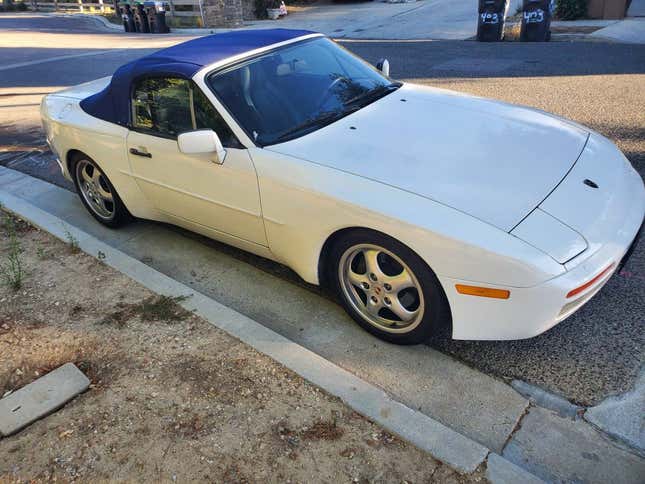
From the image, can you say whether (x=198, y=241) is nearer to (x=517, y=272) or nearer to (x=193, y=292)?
(x=193, y=292)

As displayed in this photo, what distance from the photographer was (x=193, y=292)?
350 centimetres

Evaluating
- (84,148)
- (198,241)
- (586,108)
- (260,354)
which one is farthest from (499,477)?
(586,108)

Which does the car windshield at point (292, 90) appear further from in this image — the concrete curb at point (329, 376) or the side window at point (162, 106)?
the concrete curb at point (329, 376)

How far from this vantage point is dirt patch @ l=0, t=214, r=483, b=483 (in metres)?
2.29

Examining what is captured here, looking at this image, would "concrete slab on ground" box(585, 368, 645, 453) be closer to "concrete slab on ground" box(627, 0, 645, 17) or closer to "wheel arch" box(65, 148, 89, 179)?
"wheel arch" box(65, 148, 89, 179)

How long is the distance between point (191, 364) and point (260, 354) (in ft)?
1.23

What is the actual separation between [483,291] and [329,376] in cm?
87

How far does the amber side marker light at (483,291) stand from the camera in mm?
2439

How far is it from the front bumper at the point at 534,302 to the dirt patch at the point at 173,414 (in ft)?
2.24

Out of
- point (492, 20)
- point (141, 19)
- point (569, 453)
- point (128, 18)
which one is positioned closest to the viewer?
point (569, 453)

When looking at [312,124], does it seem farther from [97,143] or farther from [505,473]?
[505,473]

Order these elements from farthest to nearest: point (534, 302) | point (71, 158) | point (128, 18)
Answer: point (128, 18) → point (71, 158) → point (534, 302)

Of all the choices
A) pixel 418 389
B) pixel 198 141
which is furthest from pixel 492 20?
pixel 418 389

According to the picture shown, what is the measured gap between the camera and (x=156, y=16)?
66.3ft
